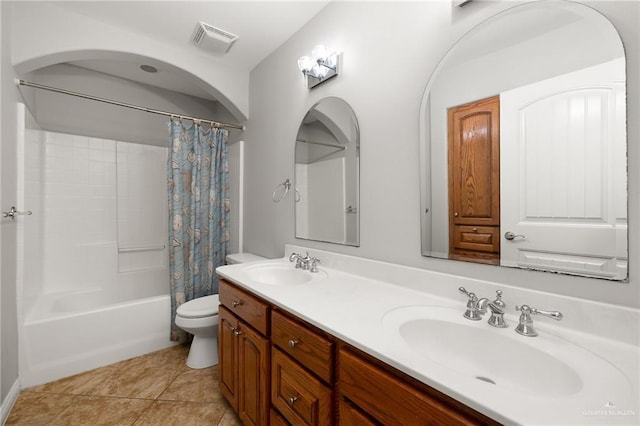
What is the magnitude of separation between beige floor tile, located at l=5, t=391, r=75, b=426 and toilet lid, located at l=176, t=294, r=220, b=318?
74cm

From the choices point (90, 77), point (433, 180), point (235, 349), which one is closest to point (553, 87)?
point (433, 180)

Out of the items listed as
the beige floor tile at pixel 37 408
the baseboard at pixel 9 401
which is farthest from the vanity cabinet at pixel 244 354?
the baseboard at pixel 9 401

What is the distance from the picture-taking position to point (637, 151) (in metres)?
0.73

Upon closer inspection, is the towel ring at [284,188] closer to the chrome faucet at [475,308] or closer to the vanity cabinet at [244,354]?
the vanity cabinet at [244,354]

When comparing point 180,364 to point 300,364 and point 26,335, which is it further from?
point 300,364

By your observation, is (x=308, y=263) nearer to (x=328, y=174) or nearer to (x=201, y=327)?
(x=328, y=174)

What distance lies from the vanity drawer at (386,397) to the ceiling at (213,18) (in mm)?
1982

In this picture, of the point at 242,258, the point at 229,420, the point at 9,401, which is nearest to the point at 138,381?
the point at 9,401

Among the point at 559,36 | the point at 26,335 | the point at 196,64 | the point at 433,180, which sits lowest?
the point at 26,335

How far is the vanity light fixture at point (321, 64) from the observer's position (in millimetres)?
1631

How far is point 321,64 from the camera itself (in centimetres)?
166

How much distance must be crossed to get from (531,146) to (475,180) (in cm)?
20

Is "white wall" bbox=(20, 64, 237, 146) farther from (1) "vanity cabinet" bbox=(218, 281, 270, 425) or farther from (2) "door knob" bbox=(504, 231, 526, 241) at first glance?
(2) "door knob" bbox=(504, 231, 526, 241)

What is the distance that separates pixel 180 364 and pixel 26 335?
955 mm
